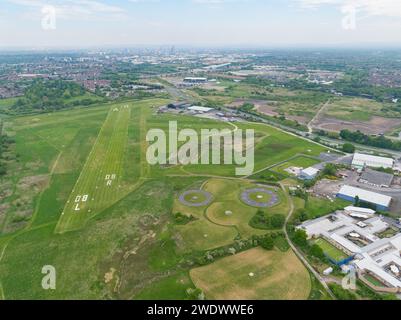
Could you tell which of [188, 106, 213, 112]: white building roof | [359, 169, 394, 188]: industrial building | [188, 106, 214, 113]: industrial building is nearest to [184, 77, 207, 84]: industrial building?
[188, 106, 213, 112]: white building roof

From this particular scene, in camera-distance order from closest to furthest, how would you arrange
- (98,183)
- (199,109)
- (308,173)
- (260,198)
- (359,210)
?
(359,210), (260,198), (98,183), (308,173), (199,109)

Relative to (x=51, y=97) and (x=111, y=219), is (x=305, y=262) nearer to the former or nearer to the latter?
(x=111, y=219)

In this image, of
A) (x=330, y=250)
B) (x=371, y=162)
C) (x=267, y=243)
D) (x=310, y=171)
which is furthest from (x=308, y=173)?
(x=267, y=243)

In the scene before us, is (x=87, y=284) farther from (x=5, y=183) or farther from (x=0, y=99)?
(x=0, y=99)

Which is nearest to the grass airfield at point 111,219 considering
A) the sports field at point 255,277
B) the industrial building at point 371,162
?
the sports field at point 255,277

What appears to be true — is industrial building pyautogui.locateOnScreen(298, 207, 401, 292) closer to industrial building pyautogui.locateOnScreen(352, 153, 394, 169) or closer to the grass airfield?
the grass airfield

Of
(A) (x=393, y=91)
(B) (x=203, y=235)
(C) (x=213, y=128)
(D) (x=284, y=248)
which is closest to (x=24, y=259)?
(B) (x=203, y=235)

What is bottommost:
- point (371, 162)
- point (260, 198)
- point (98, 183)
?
point (260, 198)
